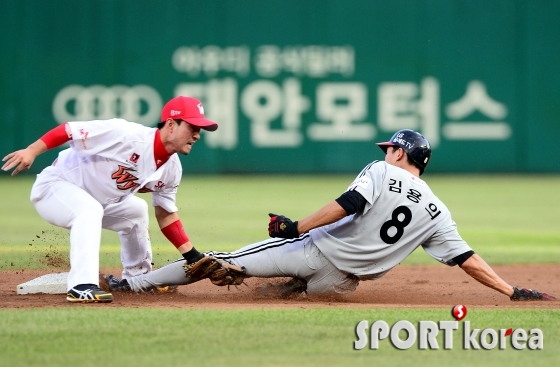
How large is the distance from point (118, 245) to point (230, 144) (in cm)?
803

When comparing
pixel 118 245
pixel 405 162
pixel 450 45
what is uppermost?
pixel 450 45

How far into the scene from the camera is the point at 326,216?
19.3 ft

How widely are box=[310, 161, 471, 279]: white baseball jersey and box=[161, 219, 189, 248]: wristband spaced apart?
98 centimetres

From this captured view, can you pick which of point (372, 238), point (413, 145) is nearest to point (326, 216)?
point (372, 238)

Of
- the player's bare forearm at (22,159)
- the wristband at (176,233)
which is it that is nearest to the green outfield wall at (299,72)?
the wristband at (176,233)

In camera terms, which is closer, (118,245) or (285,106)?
(118,245)

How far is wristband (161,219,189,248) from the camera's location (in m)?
6.68

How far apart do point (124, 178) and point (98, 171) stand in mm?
172

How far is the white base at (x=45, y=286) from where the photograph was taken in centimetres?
652

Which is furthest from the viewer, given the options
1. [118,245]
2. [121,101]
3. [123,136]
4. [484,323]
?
[121,101]

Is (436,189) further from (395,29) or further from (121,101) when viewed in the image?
(121,101)

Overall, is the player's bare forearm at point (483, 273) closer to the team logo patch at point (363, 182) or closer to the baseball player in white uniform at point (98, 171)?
the team logo patch at point (363, 182)

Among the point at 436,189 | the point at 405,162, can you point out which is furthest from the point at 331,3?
the point at 405,162

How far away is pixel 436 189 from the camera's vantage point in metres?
16.3
